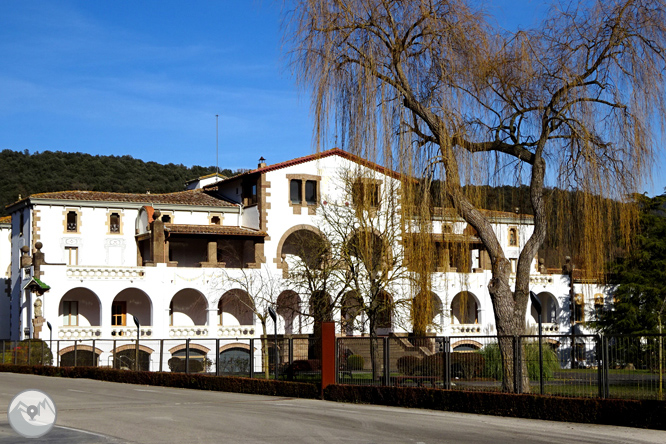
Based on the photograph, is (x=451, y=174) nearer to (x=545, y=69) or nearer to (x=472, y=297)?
(x=545, y=69)

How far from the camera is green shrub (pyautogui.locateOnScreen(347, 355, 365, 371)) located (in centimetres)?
2141

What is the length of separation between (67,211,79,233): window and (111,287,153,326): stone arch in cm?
474

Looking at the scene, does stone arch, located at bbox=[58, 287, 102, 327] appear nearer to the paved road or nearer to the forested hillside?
the paved road

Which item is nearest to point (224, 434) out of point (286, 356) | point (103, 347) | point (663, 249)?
point (286, 356)

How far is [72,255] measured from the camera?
4956 cm

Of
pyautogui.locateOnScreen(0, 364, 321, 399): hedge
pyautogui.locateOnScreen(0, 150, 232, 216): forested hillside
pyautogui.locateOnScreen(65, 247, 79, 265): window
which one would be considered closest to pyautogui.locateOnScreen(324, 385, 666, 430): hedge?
pyautogui.locateOnScreen(0, 364, 321, 399): hedge

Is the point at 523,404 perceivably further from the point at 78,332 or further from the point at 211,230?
the point at 211,230

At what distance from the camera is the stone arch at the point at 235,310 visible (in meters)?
50.3

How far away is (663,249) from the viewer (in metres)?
50.7

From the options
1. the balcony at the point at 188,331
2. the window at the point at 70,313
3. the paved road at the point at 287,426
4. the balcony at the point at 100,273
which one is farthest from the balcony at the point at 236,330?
the paved road at the point at 287,426

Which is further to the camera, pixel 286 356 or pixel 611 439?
pixel 286 356

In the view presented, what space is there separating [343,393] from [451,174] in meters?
A: 6.88

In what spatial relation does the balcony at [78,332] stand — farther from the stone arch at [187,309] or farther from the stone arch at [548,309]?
the stone arch at [548,309]

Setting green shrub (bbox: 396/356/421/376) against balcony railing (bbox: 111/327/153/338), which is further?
balcony railing (bbox: 111/327/153/338)
